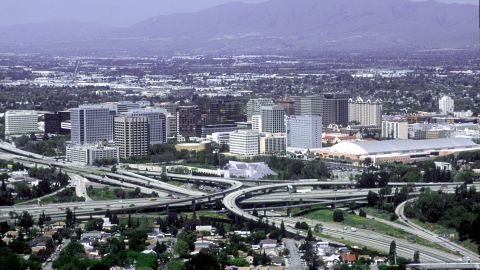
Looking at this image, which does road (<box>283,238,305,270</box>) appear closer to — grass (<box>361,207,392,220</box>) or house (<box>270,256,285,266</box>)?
house (<box>270,256,285,266</box>)

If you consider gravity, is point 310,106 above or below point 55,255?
above

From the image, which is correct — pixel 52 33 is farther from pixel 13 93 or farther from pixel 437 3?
pixel 13 93

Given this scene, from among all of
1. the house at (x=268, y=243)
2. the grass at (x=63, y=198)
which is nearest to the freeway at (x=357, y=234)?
the house at (x=268, y=243)

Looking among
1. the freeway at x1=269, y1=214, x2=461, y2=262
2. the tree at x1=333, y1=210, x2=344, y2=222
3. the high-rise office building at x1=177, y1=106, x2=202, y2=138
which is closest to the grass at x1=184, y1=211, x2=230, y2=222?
the freeway at x1=269, y1=214, x2=461, y2=262

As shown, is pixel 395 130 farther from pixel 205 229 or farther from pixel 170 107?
pixel 205 229

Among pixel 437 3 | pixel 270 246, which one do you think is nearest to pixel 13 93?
pixel 270 246

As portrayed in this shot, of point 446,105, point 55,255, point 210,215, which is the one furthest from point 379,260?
point 446,105
